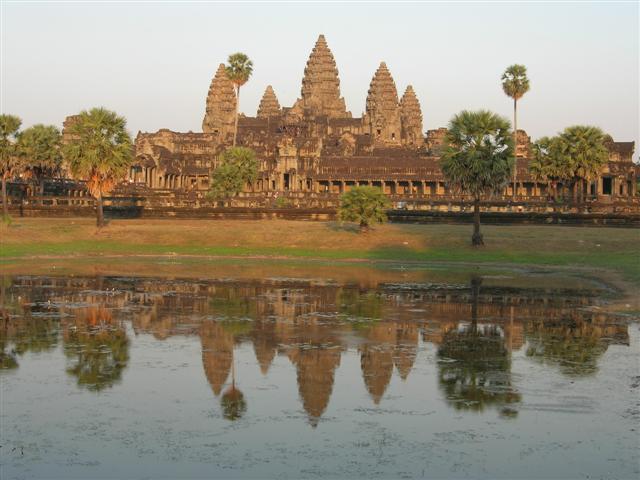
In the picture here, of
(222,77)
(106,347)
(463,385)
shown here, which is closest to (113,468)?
(463,385)

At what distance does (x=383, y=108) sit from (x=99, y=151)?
102m

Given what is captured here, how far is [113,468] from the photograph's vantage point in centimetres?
Answer: 1411

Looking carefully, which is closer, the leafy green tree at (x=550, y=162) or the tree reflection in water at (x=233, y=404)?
the tree reflection in water at (x=233, y=404)

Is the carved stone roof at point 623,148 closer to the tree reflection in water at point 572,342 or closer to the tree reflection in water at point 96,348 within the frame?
the tree reflection in water at point 572,342

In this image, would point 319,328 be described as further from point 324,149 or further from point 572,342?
point 324,149

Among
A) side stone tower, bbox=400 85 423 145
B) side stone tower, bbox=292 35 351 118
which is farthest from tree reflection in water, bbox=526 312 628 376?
side stone tower, bbox=400 85 423 145

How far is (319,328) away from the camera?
26.8 m

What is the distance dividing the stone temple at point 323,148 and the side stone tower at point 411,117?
8.0 inches

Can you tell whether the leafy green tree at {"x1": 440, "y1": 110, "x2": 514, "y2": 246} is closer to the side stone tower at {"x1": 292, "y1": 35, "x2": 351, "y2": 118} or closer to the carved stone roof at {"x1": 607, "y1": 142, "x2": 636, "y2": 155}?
the carved stone roof at {"x1": 607, "y1": 142, "x2": 636, "y2": 155}

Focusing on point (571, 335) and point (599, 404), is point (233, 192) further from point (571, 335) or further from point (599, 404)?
point (599, 404)

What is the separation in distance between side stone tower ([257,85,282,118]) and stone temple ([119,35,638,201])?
0.18 metres

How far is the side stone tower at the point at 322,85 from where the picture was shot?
160m

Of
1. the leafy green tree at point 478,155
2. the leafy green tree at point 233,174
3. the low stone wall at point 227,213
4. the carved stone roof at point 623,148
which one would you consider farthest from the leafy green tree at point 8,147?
the carved stone roof at point 623,148

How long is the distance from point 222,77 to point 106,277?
5121 inches
